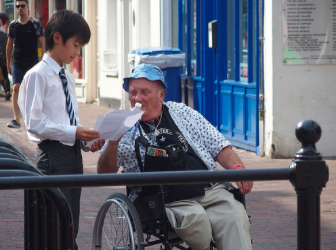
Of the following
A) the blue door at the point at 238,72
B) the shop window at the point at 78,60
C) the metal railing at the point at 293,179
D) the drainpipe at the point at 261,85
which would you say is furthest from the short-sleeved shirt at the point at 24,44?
the metal railing at the point at 293,179

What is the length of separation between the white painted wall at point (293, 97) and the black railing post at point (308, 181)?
6.74 meters

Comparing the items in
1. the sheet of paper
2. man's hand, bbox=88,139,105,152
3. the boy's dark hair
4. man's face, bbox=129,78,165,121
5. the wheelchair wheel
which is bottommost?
the wheelchair wheel

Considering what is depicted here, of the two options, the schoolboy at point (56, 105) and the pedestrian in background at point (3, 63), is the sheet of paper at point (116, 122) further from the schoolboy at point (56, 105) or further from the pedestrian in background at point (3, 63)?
the pedestrian in background at point (3, 63)

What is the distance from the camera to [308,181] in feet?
7.94

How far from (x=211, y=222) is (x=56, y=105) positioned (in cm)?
103

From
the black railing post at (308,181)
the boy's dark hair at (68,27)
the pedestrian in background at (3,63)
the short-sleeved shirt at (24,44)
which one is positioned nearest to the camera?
the black railing post at (308,181)

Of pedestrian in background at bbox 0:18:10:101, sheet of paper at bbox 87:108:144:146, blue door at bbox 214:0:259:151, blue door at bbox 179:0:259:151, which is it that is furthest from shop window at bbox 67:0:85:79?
sheet of paper at bbox 87:108:144:146

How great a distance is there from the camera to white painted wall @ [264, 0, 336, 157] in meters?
9.12

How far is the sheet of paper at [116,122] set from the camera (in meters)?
3.84

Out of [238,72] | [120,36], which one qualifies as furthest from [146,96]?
[120,36]

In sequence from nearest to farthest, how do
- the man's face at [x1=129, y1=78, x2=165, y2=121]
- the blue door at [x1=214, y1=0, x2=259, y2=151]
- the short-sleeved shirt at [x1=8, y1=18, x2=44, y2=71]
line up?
the man's face at [x1=129, y1=78, x2=165, y2=121], the blue door at [x1=214, y1=0, x2=259, y2=151], the short-sleeved shirt at [x1=8, y1=18, x2=44, y2=71]

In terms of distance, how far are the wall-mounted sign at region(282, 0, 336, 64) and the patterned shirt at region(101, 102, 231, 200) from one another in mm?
4877

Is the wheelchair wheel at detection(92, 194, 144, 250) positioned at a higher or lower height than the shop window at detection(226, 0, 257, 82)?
A: lower

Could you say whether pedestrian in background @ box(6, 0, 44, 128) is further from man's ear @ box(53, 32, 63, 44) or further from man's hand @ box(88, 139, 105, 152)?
man's hand @ box(88, 139, 105, 152)
